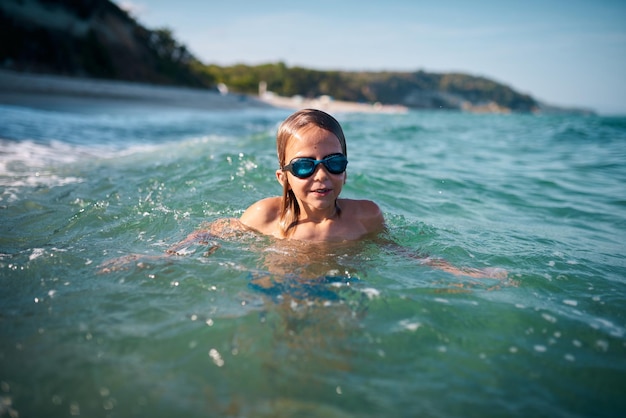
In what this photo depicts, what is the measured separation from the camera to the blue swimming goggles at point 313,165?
2.90 m

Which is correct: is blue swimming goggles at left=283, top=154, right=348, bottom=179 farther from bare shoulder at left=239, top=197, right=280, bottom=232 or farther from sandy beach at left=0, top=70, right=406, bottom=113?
sandy beach at left=0, top=70, right=406, bottom=113

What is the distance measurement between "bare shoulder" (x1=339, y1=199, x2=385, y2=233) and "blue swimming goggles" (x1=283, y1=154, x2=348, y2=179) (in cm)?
56

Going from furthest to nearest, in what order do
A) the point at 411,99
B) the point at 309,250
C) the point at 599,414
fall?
the point at 411,99 → the point at 309,250 → the point at 599,414

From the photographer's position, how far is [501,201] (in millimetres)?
5820

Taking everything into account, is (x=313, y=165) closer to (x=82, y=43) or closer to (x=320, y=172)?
(x=320, y=172)

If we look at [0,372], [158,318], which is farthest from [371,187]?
[0,372]

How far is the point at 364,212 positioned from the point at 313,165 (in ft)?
2.56

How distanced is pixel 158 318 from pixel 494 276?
7.47ft

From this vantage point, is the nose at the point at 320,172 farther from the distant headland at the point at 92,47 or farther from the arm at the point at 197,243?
the distant headland at the point at 92,47

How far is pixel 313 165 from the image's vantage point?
2904mm

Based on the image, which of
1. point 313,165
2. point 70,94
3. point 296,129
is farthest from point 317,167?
point 70,94

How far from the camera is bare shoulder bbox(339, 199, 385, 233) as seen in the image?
344 cm

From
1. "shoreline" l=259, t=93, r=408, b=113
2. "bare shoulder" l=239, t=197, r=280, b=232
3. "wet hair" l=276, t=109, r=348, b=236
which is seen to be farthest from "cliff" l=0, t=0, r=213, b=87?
"wet hair" l=276, t=109, r=348, b=236

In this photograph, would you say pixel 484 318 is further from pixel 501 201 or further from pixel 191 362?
pixel 501 201
